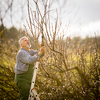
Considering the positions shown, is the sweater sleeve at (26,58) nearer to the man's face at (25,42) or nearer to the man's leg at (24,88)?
the man's face at (25,42)

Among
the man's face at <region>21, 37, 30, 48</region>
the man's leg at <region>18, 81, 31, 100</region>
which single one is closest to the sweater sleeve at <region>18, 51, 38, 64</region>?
the man's face at <region>21, 37, 30, 48</region>

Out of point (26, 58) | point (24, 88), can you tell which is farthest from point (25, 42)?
point (24, 88)

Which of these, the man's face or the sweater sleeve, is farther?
the man's face

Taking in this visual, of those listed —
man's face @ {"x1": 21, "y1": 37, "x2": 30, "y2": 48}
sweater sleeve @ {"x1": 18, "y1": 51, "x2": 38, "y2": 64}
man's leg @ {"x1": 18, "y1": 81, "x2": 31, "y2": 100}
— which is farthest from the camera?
man's face @ {"x1": 21, "y1": 37, "x2": 30, "y2": 48}

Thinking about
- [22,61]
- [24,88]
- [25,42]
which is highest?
[25,42]

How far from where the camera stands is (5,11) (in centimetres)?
371

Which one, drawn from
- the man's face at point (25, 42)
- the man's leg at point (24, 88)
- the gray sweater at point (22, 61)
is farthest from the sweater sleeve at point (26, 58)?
the man's leg at point (24, 88)

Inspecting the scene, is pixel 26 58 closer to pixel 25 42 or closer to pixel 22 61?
pixel 22 61

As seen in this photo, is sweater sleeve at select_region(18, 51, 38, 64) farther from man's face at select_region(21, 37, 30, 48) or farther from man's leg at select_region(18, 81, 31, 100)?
man's leg at select_region(18, 81, 31, 100)

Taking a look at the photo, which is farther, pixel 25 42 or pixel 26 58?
pixel 25 42

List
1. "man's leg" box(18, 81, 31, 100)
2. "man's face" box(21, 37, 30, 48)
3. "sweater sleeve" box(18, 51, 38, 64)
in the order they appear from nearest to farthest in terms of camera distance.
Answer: "sweater sleeve" box(18, 51, 38, 64) < "man's leg" box(18, 81, 31, 100) < "man's face" box(21, 37, 30, 48)

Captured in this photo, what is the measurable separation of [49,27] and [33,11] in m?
0.41

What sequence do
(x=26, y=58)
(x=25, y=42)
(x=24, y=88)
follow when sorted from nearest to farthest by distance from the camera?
(x=26, y=58) < (x=24, y=88) < (x=25, y=42)

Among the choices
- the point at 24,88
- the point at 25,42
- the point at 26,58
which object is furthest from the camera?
the point at 25,42
